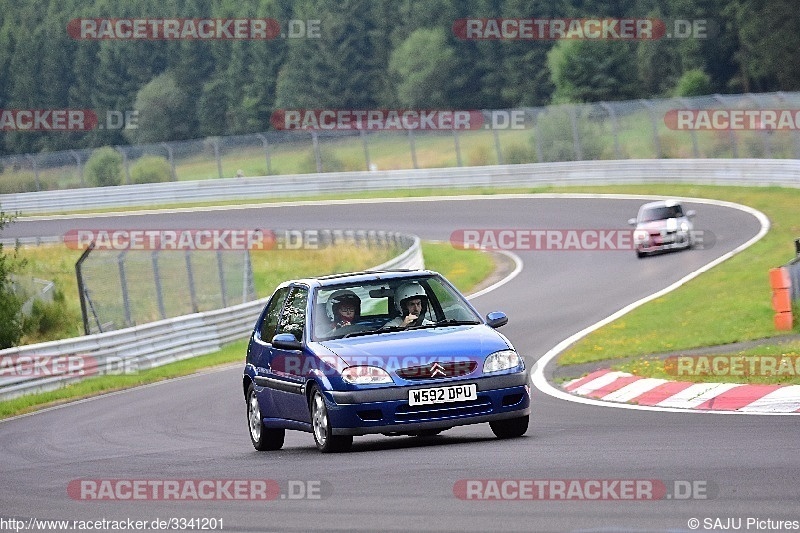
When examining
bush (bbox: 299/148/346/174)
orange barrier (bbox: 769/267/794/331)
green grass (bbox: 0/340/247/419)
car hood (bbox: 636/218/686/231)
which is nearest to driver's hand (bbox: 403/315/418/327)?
orange barrier (bbox: 769/267/794/331)

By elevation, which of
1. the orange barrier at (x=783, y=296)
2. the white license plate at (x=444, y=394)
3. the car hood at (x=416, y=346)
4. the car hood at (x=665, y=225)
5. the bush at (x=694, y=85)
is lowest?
the car hood at (x=665, y=225)

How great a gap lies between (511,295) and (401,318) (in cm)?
1689

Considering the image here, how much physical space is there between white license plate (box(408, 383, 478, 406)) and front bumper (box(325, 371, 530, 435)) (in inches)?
1.2

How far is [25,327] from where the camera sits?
84.0 feet

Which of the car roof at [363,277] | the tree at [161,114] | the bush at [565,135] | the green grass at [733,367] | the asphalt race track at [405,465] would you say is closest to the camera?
the asphalt race track at [405,465]

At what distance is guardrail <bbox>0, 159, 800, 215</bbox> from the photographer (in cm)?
4494

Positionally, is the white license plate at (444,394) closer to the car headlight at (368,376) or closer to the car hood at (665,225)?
the car headlight at (368,376)

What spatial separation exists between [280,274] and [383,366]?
2753cm

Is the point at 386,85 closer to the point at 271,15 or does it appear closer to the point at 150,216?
the point at 271,15

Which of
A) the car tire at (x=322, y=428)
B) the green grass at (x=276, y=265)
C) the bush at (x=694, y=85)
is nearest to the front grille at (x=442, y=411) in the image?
the car tire at (x=322, y=428)

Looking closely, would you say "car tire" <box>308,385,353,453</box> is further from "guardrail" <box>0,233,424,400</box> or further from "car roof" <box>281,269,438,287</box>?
"guardrail" <box>0,233,424,400</box>

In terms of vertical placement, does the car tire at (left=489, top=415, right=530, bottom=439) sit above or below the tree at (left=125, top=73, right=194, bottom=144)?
below

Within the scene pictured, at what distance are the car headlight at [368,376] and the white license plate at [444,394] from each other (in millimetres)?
249

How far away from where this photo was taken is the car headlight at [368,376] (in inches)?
441
